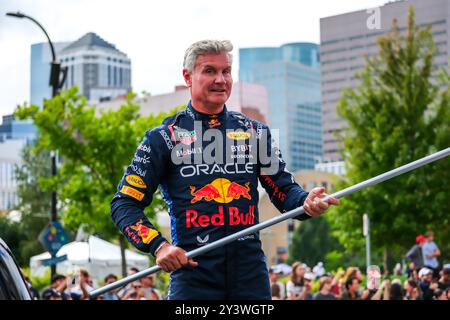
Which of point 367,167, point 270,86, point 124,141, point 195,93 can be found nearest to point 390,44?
point 367,167

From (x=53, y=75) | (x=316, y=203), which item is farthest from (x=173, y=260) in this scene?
(x=53, y=75)

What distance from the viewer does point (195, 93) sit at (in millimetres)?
4090

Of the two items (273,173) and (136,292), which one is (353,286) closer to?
(136,292)

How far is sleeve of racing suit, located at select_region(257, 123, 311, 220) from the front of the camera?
163 inches

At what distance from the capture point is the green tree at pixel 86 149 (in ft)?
86.3

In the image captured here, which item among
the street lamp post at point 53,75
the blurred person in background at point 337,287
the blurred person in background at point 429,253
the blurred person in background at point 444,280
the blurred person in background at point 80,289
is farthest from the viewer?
the street lamp post at point 53,75

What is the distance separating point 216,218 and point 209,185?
14 cm

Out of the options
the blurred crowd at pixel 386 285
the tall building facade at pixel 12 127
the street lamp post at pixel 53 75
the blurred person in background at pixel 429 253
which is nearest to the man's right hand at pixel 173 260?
the tall building facade at pixel 12 127

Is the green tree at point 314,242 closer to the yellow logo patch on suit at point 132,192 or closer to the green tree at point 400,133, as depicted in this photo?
the green tree at point 400,133

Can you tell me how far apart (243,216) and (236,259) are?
17 centimetres

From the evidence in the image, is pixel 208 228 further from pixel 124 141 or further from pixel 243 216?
pixel 124 141

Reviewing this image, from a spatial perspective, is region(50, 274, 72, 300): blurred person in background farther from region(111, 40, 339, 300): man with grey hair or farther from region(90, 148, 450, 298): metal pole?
region(90, 148, 450, 298): metal pole

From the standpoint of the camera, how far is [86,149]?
2669cm

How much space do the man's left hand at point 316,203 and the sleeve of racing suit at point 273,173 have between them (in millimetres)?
295
